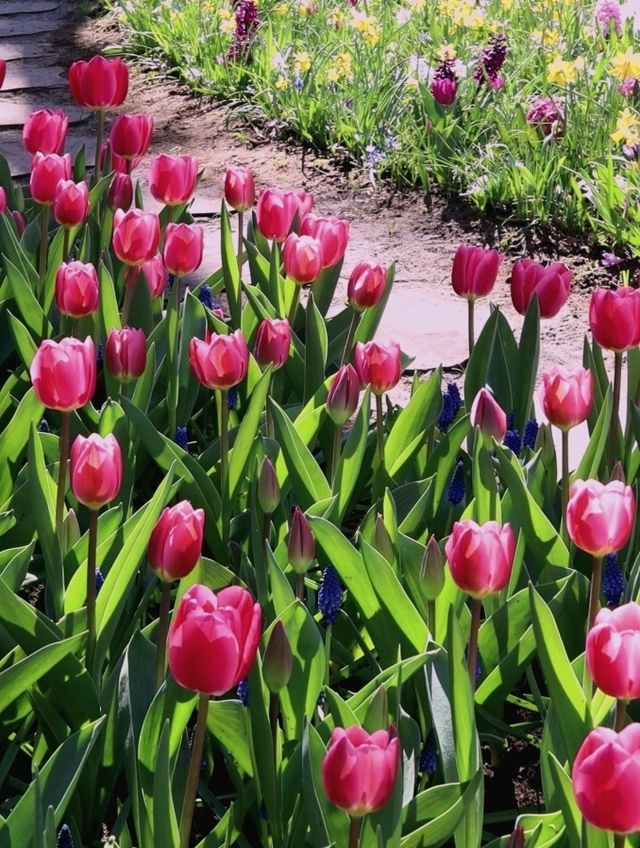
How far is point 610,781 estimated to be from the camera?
0.91 meters

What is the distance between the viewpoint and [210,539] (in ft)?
6.08

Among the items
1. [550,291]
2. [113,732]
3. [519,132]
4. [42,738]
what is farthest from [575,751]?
[519,132]

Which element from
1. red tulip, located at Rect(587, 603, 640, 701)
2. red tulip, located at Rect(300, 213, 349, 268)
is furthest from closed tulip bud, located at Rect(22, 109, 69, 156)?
red tulip, located at Rect(587, 603, 640, 701)

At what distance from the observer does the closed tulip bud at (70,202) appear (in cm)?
217

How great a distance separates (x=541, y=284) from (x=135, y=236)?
685 mm

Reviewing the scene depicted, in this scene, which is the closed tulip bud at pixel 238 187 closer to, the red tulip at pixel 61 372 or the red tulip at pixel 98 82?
the red tulip at pixel 98 82

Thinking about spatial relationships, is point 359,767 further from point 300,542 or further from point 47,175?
point 47,175

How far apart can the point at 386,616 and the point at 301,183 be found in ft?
9.08

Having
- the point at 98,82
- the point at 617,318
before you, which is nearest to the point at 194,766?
the point at 617,318

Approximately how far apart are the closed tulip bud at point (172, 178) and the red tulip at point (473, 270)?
56cm

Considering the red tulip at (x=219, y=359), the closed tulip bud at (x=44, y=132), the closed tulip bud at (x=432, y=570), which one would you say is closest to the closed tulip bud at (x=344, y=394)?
the red tulip at (x=219, y=359)

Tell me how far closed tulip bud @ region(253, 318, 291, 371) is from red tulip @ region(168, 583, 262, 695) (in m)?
0.85

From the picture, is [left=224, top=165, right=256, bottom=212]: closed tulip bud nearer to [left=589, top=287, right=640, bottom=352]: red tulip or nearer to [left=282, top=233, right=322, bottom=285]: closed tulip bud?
[left=282, top=233, right=322, bottom=285]: closed tulip bud

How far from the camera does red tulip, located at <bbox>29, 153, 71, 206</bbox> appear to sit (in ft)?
7.34
